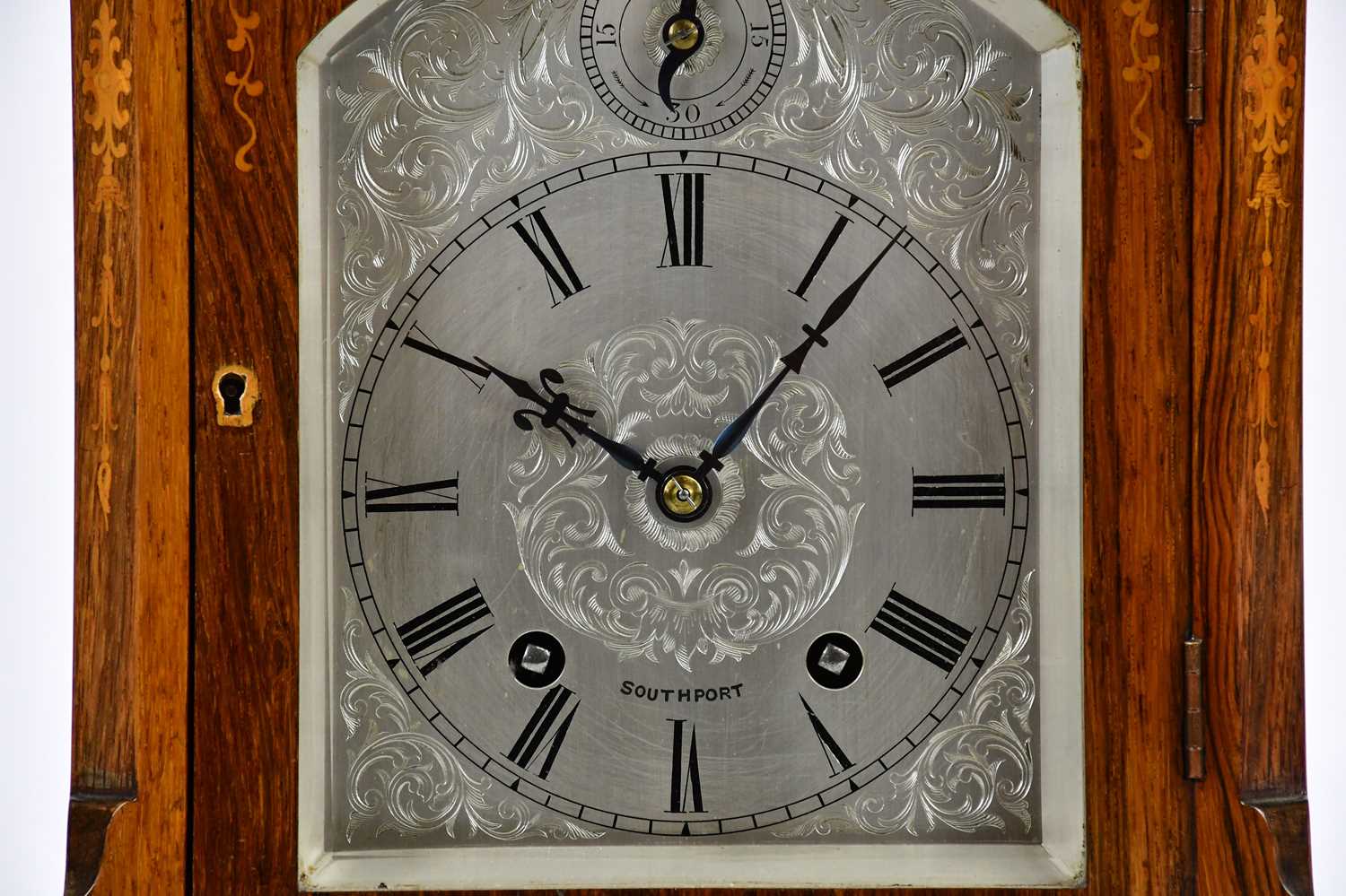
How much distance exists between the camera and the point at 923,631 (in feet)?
3.30

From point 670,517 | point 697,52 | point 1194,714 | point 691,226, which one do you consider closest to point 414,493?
point 670,517

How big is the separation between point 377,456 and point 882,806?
0.55 metres

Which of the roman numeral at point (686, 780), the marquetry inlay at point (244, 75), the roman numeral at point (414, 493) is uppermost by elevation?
the marquetry inlay at point (244, 75)

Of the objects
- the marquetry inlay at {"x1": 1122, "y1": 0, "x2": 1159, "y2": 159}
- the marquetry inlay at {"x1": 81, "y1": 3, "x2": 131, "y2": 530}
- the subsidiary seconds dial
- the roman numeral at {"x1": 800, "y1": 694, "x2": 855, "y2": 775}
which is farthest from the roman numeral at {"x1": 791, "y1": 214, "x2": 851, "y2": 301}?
the marquetry inlay at {"x1": 81, "y1": 3, "x2": 131, "y2": 530}

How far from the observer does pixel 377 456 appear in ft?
3.30

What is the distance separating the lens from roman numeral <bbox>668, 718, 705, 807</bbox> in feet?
3.30

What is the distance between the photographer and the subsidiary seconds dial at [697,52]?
1006 mm

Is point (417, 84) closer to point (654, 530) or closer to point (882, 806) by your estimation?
point (654, 530)

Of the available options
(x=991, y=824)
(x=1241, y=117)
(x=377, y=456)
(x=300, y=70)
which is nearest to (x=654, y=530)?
(x=377, y=456)

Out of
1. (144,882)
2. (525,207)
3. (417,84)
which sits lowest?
(144,882)

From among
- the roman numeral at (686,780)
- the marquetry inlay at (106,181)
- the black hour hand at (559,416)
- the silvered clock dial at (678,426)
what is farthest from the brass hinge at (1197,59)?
the marquetry inlay at (106,181)

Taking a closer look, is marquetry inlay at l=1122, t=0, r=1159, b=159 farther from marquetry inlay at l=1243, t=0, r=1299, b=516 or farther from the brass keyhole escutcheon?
the brass keyhole escutcheon

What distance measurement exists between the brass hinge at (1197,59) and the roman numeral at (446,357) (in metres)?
0.66

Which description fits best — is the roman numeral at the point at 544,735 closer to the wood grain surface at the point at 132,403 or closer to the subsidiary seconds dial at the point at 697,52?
the wood grain surface at the point at 132,403
